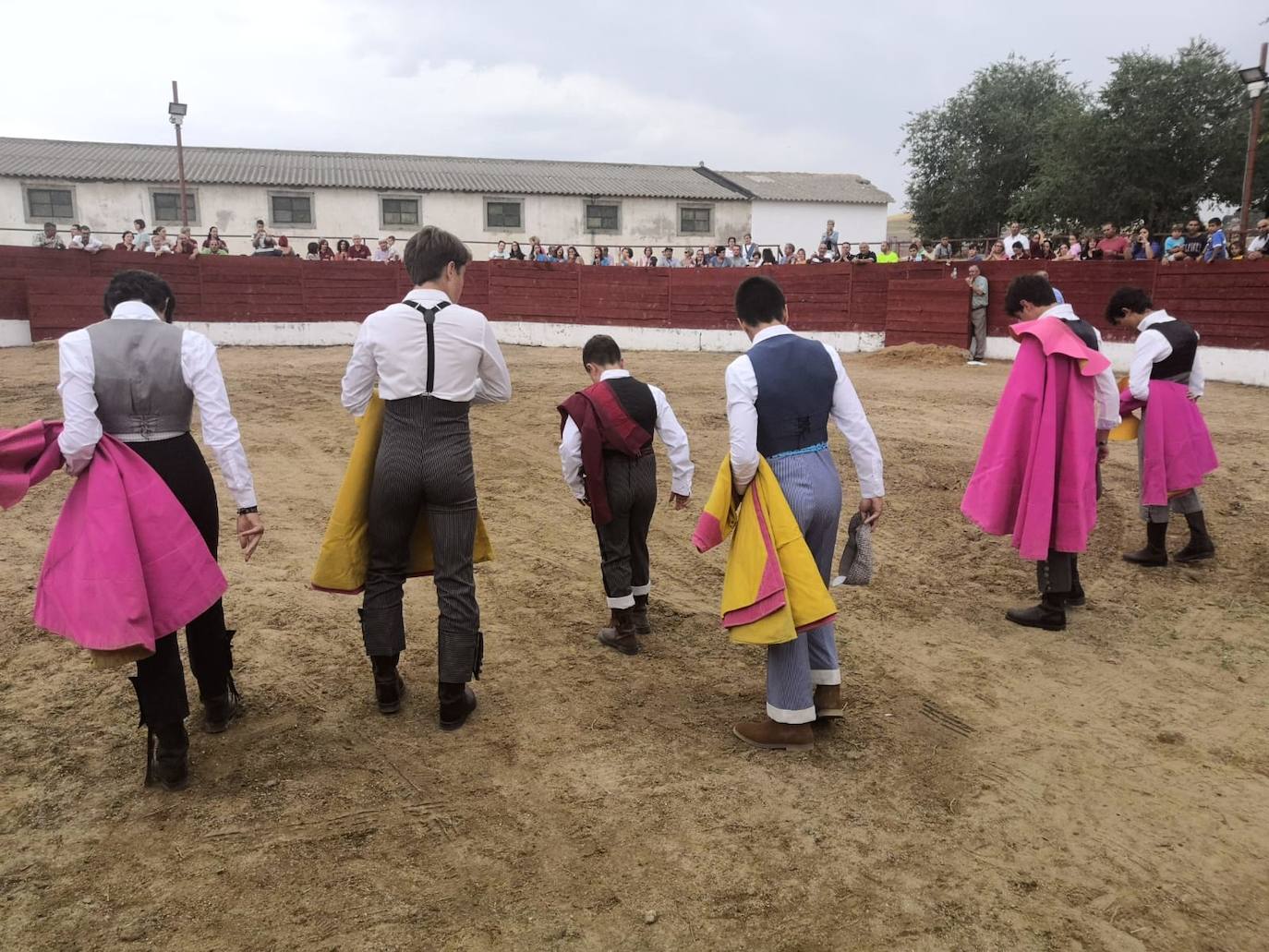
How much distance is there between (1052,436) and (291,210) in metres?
28.4

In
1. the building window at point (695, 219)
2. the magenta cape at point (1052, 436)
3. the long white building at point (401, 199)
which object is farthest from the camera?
the building window at point (695, 219)

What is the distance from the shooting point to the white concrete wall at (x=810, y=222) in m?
32.6

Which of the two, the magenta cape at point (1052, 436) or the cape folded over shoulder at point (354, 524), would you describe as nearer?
the cape folded over shoulder at point (354, 524)

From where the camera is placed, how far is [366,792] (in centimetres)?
315

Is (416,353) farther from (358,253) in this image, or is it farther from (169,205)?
(169,205)

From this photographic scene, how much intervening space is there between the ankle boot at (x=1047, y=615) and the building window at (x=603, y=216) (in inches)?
1085

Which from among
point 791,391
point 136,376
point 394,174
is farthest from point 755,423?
point 394,174

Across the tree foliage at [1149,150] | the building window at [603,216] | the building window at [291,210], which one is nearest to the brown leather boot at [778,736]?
the tree foliage at [1149,150]

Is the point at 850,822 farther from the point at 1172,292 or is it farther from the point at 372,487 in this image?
the point at 1172,292

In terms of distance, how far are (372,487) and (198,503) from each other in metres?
0.59

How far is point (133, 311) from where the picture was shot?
310 cm

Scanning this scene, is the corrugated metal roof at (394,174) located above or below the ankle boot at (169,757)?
above

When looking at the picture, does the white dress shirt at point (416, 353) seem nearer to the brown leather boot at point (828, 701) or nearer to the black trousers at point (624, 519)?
the black trousers at point (624, 519)

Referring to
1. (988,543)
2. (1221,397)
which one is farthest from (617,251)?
(988,543)
